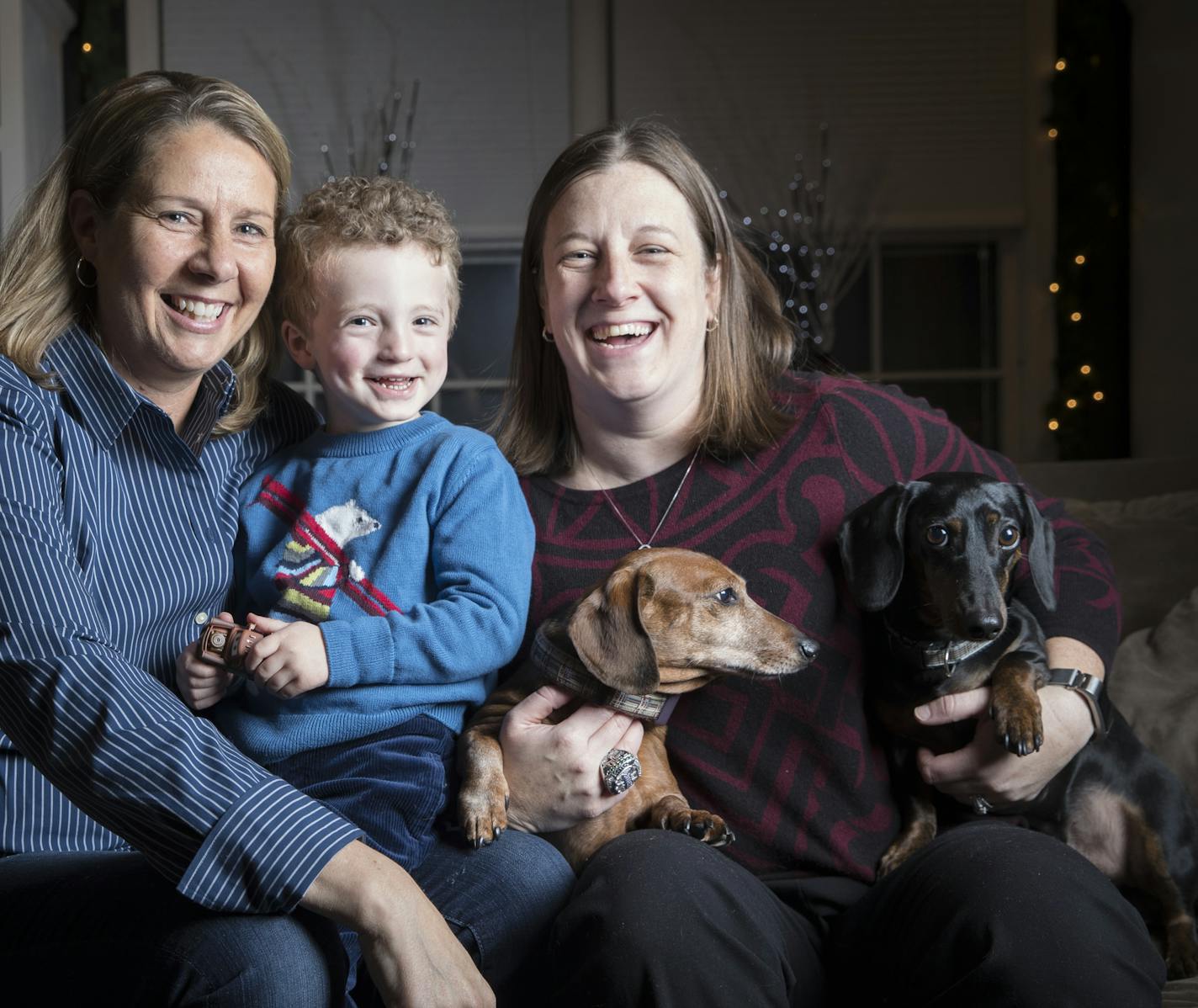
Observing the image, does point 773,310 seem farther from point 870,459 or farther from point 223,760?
point 223,760

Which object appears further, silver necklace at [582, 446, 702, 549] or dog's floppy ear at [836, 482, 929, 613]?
silver necklace at [582, 446, 702, 549]

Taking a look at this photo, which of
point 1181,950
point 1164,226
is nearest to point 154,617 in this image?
point 1181,950

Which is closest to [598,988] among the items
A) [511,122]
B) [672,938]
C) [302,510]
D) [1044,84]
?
[672,938]

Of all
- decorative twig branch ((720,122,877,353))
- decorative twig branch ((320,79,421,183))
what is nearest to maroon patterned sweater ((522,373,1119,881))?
decorative twig branch ((720,122,877,353))

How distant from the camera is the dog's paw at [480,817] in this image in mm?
1734

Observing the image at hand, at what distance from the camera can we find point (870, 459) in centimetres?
206

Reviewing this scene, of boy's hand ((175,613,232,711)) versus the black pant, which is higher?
boy's hand ((175,613,232,711))

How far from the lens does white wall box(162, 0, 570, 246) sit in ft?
21.7

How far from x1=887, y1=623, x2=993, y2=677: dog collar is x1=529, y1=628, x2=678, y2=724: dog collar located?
0.41 m

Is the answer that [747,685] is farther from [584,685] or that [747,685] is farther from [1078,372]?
[1078,372]

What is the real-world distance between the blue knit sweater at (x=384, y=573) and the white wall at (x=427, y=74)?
4895mm

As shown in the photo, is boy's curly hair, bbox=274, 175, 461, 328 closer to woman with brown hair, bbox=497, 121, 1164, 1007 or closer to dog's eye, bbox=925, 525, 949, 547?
woman with brown hair, bbox=497, 121, 1164, 1007

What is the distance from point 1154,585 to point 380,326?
2.09 metres

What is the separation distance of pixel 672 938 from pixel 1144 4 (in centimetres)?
613
